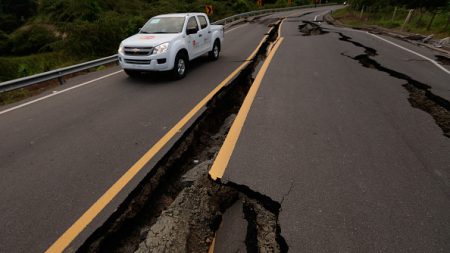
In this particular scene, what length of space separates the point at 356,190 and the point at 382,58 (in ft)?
26.8

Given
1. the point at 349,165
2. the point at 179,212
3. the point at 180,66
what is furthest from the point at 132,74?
the point at 349,165

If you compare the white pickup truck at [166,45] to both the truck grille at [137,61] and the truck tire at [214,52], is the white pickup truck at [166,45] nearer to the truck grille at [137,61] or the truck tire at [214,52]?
the truck grille at [137,61]

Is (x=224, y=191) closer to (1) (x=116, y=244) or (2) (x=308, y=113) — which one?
(1) (x=116, y=244)

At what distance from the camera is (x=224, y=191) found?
3.32 meters

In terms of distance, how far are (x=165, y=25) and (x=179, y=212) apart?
7.02 metres

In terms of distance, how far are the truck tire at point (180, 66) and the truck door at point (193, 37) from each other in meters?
0.47

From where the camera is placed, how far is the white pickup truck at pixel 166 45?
736cm

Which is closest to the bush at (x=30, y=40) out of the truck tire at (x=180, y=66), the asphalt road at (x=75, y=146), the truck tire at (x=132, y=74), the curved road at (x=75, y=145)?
the truck tire at (x=132, y=74)

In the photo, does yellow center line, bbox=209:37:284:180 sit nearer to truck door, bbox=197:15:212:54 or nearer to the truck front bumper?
the truck front bumper

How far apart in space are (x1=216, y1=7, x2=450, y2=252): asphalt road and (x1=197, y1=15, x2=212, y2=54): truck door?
3585 millimetres

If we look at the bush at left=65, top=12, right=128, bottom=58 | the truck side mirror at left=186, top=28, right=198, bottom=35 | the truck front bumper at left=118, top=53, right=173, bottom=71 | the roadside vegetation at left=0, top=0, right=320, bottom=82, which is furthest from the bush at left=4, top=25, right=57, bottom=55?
the truck front bumper at left=118, top=53, right=173, bottom=71

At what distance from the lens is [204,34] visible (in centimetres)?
959

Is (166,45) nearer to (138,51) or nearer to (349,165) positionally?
(138,51)

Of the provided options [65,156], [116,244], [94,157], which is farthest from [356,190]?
[65,156]
